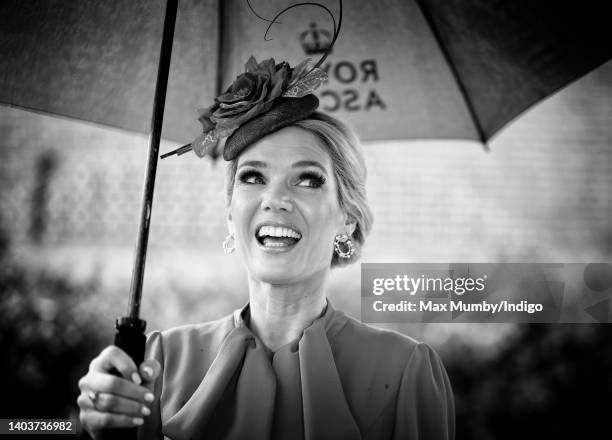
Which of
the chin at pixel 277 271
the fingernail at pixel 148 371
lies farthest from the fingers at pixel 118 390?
the chin at pixel 277 271

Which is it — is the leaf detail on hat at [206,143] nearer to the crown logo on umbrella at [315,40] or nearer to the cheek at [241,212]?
the cheek at [241,212]

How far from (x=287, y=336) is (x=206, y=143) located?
0.66m

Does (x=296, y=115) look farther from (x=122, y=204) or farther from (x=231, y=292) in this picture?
(x=122, y=204)

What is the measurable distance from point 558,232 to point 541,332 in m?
0.67

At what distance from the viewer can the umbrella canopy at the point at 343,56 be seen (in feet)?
5.89

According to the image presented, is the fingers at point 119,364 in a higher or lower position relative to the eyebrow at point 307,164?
lower

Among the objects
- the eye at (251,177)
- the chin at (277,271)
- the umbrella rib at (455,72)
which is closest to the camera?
the chin at (277,271)

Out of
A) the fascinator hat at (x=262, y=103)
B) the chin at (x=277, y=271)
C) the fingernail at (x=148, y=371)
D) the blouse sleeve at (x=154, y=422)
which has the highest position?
the fascinator hat at (x=262, y=103)

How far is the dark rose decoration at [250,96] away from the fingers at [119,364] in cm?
77

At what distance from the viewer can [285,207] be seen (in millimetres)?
1624

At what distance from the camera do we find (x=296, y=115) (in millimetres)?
1729

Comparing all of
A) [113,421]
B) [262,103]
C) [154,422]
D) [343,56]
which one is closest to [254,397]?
[154,422]

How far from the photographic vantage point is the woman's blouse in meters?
1.54

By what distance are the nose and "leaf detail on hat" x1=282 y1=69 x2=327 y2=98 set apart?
0.29 metres
